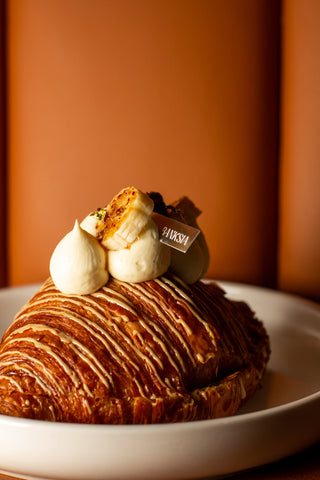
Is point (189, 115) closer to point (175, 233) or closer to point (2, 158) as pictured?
point (2, 158)

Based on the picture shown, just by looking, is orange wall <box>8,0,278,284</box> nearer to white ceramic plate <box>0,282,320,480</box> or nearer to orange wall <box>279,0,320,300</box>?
orange wall <box>279,0,320,300</box>

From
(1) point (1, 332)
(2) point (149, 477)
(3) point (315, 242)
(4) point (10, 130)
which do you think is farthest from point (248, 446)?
(4) point (10, 130)

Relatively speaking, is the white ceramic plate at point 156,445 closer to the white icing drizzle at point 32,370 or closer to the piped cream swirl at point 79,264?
the white icing drizzle at point 32,370

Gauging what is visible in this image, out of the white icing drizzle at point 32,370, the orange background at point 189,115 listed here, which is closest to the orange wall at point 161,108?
the orange background at point 189,115

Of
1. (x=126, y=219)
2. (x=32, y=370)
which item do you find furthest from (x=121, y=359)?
(x=126, y=219)

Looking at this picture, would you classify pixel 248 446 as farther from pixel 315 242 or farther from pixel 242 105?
pixel 242 105

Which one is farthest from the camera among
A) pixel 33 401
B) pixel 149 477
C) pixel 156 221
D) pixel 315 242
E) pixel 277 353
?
pixel 315 242
